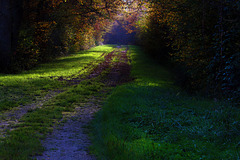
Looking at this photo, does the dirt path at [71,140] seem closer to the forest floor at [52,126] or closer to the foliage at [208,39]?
the forest floor at [52,126]

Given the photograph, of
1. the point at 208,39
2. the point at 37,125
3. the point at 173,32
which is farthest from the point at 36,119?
the point at 173,32

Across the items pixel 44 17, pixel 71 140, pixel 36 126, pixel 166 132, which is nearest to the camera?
pixel 166 132

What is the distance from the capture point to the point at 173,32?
13.1 metres

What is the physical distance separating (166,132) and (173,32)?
8.95 m

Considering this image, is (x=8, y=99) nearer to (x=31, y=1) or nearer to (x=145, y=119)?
(x=145, y=119)

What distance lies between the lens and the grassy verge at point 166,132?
414 cm

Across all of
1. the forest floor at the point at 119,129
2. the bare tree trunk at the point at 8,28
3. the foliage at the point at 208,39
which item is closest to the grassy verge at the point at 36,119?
the forest floor at the point at 119,129

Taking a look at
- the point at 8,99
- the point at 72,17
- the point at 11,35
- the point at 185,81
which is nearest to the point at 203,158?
the point at 8,99

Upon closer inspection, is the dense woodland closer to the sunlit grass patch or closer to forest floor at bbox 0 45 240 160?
forest floor at bbox 0 45 240 160

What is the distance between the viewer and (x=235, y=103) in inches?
290

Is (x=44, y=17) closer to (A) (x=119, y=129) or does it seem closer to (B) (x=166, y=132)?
(A) (x=119, y=129)

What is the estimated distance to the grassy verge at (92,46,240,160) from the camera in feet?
13.6

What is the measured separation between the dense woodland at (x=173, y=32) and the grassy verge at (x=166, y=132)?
78.2 inches

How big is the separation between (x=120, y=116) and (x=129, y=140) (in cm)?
192
